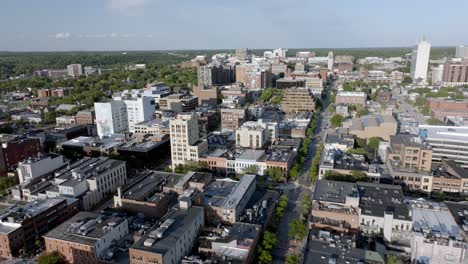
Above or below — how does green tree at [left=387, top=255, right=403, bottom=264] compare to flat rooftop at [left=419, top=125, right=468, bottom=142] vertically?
below

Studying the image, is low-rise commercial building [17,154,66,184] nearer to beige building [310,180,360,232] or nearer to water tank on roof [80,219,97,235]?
water tank on roof [80,219,97,235]

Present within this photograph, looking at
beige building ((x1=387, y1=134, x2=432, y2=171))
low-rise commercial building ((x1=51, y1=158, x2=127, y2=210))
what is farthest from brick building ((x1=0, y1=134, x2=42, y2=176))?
beige building ((x1=387, y1=134, x2=432, y2=171))

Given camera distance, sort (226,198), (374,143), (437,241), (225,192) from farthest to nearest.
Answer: (374,143) → (225,192) → (226,198) → (437,241)

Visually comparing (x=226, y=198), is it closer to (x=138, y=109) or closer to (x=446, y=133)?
(x=446, y=133)

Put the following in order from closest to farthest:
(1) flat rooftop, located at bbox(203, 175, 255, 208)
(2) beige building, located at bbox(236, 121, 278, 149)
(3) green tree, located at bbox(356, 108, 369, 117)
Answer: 1. (1) flat rooftop, located at bbox(203, 175, 255, 208)
2. (2) beige building, located at bbox(236, 121, 278, 149)
3. (3) green tree, located at bbox(356, 108, 369, 117)

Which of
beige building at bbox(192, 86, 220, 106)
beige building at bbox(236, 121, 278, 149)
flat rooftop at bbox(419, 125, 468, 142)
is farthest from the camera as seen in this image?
beige building at bbox(192, 86, 220, 106)

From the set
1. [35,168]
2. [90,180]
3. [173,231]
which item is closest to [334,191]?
[173,231]

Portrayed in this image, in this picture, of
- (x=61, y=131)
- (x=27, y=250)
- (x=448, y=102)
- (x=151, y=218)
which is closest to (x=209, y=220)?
(x=151, y=218)
